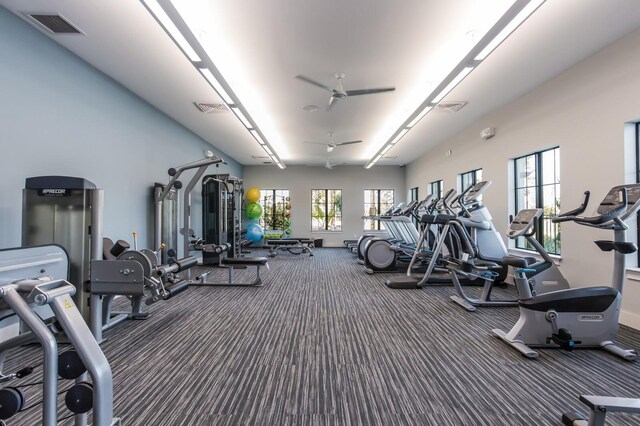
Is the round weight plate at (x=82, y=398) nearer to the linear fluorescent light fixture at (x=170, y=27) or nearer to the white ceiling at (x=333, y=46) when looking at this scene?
the linear fluorescent light fixture at (x=170, y=27)

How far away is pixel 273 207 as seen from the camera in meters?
12.1

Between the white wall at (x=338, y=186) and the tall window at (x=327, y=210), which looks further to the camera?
the tall window at (x=327, y=210)

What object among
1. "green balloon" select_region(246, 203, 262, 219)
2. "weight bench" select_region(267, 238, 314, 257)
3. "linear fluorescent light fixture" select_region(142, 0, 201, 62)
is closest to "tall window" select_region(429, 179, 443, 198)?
"weight bench" select_region(267, 238, 314, 257)

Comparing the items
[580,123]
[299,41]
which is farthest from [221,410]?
[580,123]

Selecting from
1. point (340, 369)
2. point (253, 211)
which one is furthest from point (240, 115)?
point (253, 211)

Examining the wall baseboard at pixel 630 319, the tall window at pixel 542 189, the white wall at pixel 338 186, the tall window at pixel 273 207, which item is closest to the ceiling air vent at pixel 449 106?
the tall window at pixel 542 189

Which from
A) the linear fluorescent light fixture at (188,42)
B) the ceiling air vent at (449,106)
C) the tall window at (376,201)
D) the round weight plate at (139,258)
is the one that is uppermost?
the ceiling air vent at (449,106)

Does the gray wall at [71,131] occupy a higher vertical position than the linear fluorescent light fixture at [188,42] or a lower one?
lower

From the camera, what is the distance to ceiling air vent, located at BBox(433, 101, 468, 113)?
5389 mm

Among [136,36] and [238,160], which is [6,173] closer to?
[136,36]

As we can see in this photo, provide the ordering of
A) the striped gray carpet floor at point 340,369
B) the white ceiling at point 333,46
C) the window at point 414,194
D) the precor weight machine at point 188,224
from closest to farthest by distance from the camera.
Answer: the striped gray carpet floor at point 340,369 < the white ceiling at point 333,46 < the precor weight machine at point 188,224 < the window at point 414,194

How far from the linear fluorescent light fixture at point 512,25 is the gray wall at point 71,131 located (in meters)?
4.61

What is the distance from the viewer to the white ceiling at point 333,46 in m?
2.94

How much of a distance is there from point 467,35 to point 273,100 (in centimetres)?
301
